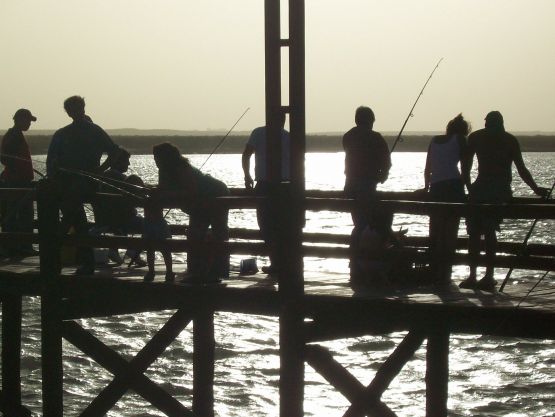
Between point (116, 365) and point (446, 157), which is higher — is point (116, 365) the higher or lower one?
the lower one

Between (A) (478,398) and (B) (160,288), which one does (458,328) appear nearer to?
(B) (160,288)

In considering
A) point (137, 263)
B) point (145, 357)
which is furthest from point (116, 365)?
point (137, 263)

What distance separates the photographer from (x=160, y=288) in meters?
10.8

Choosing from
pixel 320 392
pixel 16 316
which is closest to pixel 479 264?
pixel 16 316

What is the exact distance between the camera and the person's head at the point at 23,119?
1326 cm

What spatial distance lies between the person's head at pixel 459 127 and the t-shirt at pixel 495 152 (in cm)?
31

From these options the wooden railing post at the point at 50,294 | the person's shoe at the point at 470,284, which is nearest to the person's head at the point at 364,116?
the person's shoe at the point at 470,284

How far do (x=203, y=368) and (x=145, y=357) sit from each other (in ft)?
3.68

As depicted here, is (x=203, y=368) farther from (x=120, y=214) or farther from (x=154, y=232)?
(x=154, y=232)

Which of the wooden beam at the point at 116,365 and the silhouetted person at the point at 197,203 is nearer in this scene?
the silhouetted person at the point at 197,203

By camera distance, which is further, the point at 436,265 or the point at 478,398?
the point at 478,398

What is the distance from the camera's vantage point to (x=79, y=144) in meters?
11.7

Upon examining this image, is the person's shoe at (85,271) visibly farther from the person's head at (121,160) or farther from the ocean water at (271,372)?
the ocean water at (271,372)

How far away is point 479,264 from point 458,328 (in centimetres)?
52
